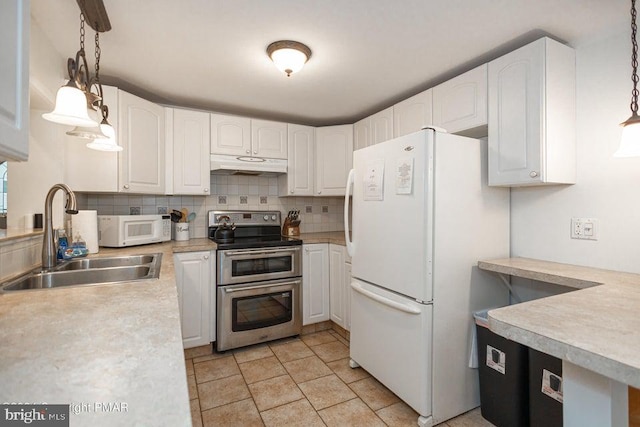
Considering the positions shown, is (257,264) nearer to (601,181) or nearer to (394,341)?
(394,341)

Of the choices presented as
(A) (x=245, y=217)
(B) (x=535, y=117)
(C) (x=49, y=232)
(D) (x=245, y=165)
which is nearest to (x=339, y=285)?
(A) (x=245, y=217)

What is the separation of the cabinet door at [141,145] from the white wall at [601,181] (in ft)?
9.30

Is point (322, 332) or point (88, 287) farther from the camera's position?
point (322, 332)

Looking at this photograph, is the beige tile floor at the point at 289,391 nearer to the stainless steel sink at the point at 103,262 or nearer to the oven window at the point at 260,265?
the oven window at the point at 260,265

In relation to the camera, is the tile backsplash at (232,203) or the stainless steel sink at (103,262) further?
the tile backsplash at (232,203)

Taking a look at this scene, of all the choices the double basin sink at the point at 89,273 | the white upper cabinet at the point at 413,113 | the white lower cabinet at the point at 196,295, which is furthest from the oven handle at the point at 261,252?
the white upper cabinet at the point at 413,113

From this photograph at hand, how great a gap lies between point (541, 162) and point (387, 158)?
2.69 feet

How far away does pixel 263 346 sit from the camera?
2715 mm

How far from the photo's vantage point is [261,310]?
2.72 m

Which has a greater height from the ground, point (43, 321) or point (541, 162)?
point (541, 162)

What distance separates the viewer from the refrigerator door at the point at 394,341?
1713mm

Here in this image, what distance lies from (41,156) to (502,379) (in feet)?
9.84

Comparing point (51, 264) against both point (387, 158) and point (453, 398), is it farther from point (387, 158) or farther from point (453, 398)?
point (453, 398)

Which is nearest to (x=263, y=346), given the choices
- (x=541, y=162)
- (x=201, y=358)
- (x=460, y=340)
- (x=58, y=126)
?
(x=201, y=358)
